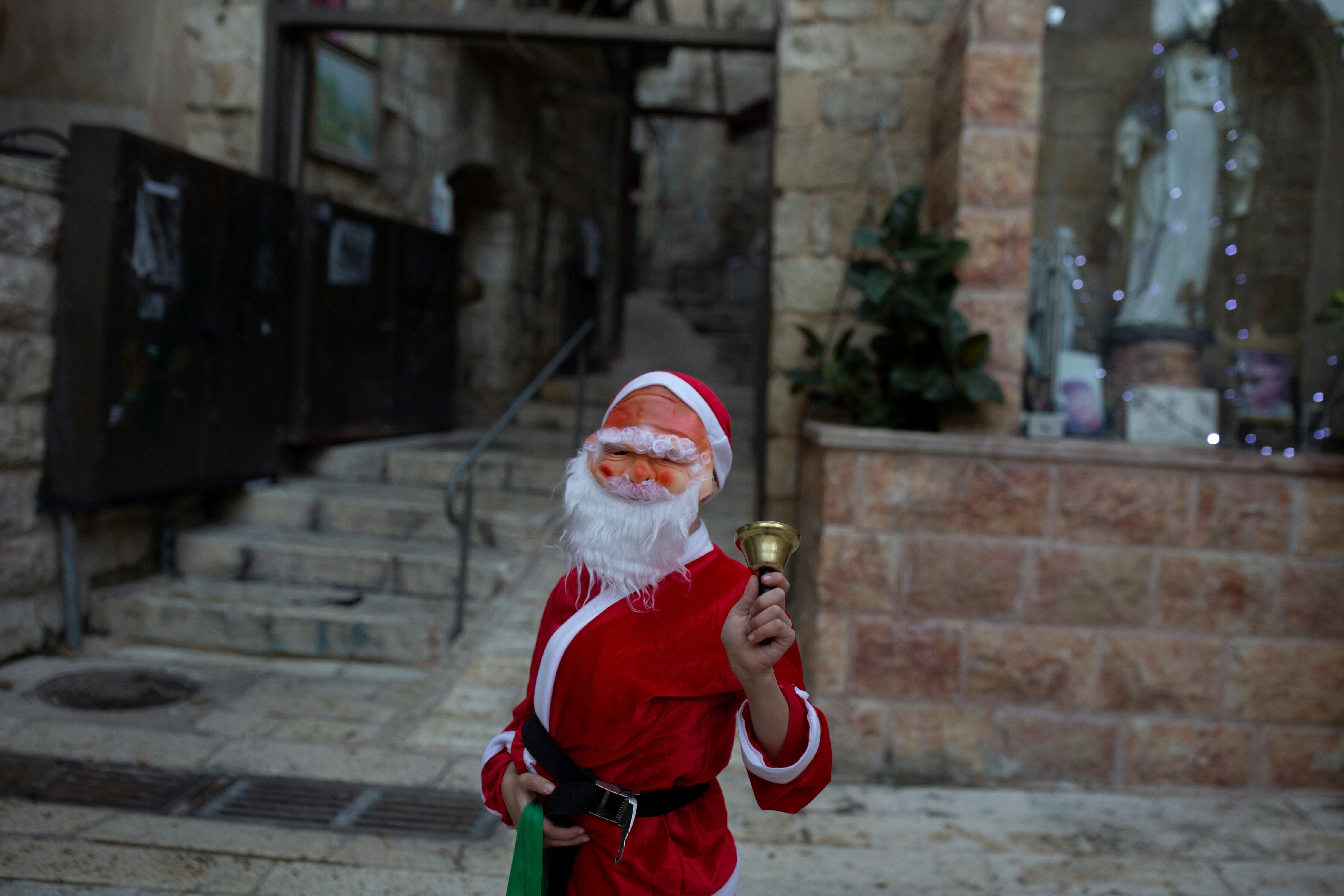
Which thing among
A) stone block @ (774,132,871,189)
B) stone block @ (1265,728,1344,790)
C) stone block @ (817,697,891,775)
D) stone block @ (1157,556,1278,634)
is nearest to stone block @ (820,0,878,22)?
stone block @ (774,132,871,189)

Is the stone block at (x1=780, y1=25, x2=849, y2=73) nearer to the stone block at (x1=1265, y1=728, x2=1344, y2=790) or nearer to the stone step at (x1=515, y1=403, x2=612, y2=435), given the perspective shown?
the stone block at (x1=1265, y1=728, x2=1344, y2=790)

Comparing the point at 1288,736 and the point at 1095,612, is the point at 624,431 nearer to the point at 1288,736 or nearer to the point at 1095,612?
the point at 1095,612

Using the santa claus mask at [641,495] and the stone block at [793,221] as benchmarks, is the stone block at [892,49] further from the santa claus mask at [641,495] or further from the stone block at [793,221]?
the santa claus mask at [641,495]

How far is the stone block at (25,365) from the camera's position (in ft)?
12.6

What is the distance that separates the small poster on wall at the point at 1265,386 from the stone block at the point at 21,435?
490cm

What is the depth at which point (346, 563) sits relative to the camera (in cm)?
479

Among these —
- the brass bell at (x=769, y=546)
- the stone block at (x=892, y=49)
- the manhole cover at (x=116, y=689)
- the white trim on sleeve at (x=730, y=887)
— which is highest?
the stone block at (x=892, y=49)

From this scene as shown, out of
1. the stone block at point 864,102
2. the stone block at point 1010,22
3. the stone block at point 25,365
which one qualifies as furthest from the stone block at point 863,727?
the stone block at point 25,365

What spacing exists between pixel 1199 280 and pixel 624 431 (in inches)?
138

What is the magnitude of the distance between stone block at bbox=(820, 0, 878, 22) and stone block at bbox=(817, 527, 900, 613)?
2.57m

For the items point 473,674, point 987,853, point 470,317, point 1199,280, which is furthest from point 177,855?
point 470,317

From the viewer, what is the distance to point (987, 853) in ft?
9.38

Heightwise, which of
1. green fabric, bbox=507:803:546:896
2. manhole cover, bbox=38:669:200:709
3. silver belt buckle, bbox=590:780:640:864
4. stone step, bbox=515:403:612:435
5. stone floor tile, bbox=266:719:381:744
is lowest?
stone floor tile, bbox=266:719:381:744

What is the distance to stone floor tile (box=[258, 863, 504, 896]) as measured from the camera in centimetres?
247
